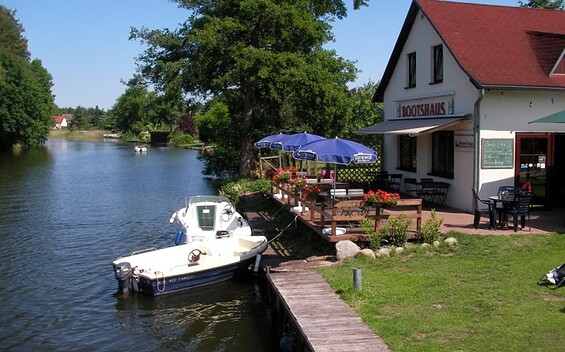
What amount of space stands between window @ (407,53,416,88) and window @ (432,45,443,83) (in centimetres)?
168

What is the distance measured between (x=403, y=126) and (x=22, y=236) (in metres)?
14.1

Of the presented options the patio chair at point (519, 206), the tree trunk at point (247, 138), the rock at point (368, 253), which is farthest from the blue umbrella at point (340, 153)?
the tree trunk at point (247, 138)

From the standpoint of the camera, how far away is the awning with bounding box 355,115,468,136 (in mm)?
17281

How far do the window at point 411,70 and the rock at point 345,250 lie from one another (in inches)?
395

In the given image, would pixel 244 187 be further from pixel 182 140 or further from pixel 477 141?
pixel 182 140

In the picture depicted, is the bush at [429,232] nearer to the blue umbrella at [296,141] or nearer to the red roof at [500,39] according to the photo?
the red roof at [500,39]

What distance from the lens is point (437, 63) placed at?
19625mm

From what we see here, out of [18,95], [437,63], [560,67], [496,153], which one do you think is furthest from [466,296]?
[18,95]

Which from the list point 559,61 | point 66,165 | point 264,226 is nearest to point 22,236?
point 264,226

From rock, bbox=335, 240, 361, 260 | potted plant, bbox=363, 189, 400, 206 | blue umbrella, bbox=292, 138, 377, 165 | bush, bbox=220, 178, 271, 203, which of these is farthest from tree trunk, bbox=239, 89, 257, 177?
rock, bbox=335, 240, 361, 260

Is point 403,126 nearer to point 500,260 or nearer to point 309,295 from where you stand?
point 500,260

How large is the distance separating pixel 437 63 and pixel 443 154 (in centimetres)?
310

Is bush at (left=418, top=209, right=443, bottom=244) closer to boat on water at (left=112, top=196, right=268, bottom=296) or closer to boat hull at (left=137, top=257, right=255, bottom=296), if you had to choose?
boat on water at (left=112, top=196, right=268, bottom=296)

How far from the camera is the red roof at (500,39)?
16.8 meters
